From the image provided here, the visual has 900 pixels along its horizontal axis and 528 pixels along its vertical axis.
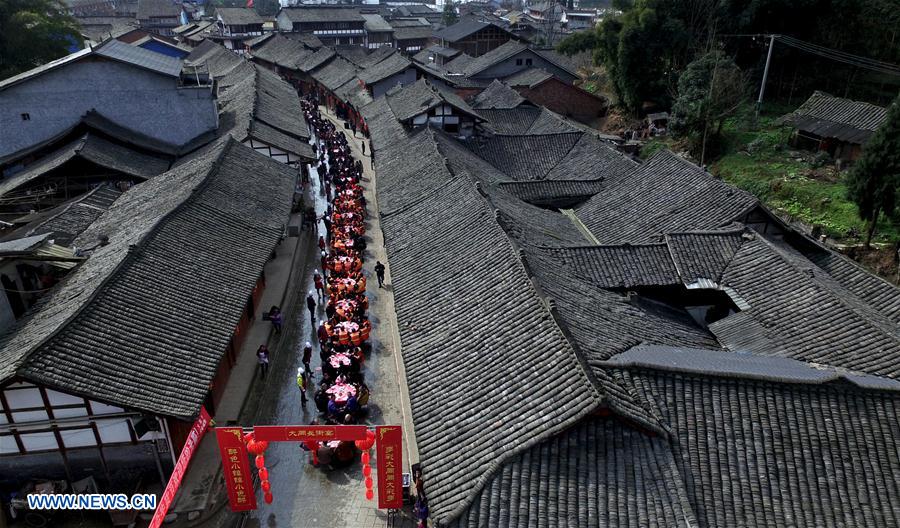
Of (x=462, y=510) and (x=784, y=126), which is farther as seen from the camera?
(x=784, y=126)

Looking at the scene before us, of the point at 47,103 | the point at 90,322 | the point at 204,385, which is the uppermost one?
the point at 47,103

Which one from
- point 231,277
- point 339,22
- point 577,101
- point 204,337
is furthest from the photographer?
point 339,22

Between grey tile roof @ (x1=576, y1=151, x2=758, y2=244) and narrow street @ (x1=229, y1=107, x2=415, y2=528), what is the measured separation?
11028 millimetres

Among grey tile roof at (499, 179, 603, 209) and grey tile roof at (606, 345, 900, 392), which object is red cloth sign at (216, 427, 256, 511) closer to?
grey tile roof at (606, 345, 900, 392)

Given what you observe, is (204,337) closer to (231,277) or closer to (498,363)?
(231,277)

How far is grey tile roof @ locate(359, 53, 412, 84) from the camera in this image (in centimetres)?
5366

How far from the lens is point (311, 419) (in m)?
20.3

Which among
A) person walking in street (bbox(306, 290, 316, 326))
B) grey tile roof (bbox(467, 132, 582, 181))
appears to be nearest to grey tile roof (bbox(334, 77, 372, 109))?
grey tile roof (bbox(467, 132, 582, 181))

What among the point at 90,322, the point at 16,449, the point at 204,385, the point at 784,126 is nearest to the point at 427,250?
the point at 204,385

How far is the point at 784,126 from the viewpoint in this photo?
41812 mm

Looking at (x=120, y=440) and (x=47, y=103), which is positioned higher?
(x=47, y=103)

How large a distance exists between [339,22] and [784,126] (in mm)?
84608

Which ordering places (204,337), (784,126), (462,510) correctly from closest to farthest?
(462,510) → (204,337) → (784,126)

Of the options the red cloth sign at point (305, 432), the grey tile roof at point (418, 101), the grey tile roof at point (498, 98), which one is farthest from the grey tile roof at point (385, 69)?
the red cloth sign at point (305, 432)
